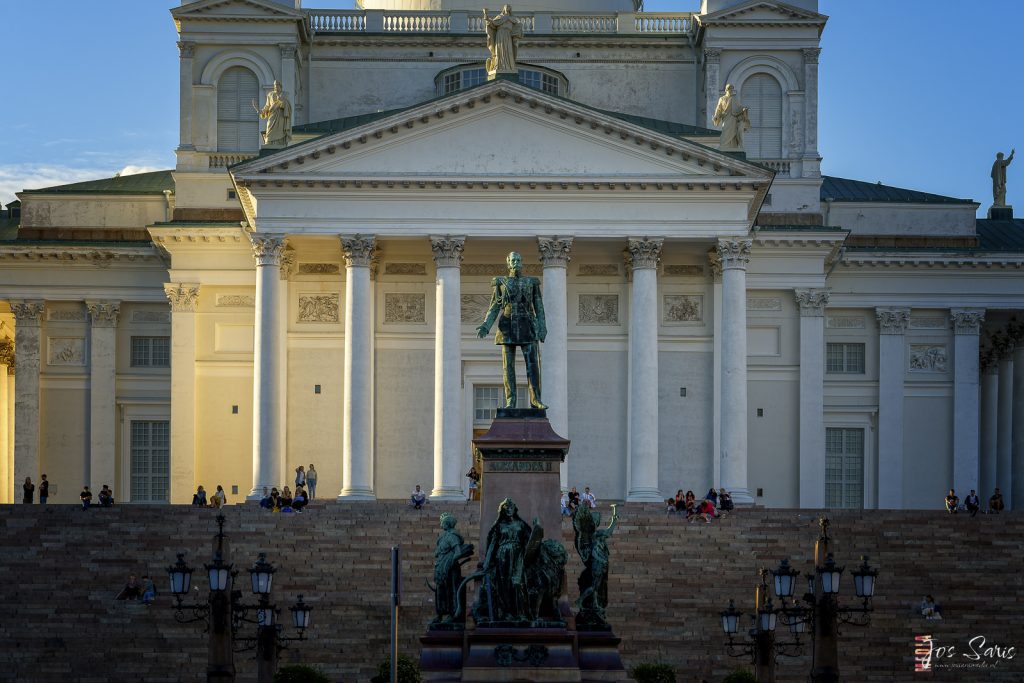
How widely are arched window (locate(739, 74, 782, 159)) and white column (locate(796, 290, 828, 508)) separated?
565 centimetres

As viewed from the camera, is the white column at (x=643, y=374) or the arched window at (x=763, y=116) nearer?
the white column at (x=643, y=374)

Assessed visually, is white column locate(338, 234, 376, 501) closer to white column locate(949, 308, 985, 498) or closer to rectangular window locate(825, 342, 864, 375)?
rectangular window locate(825, 342, 864, 375)

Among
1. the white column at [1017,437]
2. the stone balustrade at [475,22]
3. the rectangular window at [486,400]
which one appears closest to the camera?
the rectangular window at [486,400]

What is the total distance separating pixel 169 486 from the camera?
220ft

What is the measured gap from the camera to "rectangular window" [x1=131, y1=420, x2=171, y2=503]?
2645 inches

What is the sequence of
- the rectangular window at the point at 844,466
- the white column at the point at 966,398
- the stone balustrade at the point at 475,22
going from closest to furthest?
the rectangular window at the point at 844,466
the white column at the point at 966,398
the stone balustrade at the point at 475,22

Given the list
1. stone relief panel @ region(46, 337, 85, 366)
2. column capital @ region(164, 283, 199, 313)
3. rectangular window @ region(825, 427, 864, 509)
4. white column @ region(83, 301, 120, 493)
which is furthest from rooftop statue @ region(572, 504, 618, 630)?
stone relief panel @ region(46, 337, 85, 366)

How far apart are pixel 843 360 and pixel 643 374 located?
11.4 meters

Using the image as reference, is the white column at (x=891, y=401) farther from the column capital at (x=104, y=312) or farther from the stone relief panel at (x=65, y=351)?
the stone relief panel at (x=65, y=351)

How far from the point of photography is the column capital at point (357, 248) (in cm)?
6019

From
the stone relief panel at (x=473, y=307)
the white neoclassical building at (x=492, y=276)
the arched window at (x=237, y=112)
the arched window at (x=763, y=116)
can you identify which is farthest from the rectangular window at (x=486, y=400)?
the arched window at (x=763, y=116)

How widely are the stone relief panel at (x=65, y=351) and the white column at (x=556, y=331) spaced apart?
17.5 meters

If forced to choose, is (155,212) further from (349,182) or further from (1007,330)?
(1007,330)

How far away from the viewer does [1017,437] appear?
7131 centimetres
